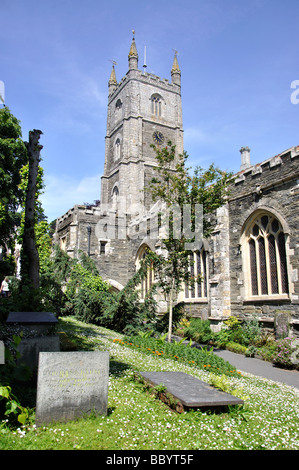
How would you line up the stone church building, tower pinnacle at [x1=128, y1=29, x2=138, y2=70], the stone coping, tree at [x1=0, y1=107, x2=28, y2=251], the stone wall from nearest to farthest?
the stone coping
the stone wall
the stone church building
tree at [x1=0, y1=107, x2=28, y2=251]
tower pinnacle at [x1=128, y1=29, x2=138, y2=70]

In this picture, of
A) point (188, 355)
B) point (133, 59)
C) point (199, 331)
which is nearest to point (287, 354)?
point (188, 355)

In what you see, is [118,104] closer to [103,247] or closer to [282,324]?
[103,247]

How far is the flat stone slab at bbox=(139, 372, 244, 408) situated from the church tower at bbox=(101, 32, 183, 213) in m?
29.7

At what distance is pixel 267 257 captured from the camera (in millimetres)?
13891

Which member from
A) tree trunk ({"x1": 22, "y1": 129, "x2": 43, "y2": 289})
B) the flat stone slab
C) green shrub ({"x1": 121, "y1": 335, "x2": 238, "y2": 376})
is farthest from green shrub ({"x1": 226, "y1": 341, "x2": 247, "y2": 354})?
tree trunk ({"x1": 22, "y1": 129, "x2": 43, "y2": 289})

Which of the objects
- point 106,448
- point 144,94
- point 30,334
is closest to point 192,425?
point 106,448

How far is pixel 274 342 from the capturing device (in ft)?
40.4

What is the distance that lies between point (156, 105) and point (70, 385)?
4163 centimetres

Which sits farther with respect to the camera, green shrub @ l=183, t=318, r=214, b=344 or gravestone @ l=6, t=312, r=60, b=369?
green shrub @ l=183, t=318, r=214, b=344

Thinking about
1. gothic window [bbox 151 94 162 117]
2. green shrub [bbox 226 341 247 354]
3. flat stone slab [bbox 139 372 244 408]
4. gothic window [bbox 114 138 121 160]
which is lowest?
green shrub [bbox 226 341 247 354]

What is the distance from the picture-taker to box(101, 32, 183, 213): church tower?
3747cm

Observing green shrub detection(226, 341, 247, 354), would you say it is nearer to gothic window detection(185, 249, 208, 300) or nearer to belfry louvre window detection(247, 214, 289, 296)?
belfry louvre window detection(247, 214, 289, 296)
